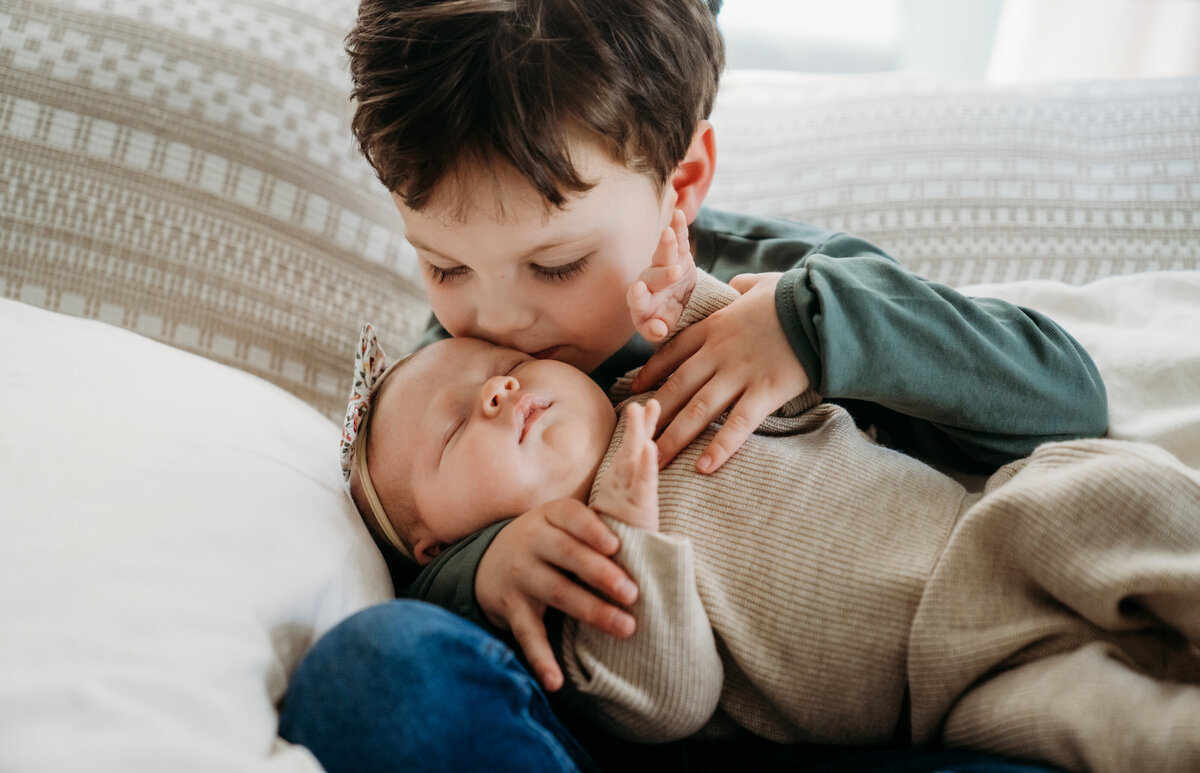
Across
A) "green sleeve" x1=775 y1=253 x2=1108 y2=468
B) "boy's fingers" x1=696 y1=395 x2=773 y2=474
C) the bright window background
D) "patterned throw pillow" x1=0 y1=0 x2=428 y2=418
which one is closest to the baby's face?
"boy's fingers" x1=696 y1=395 x2=773 y2=474

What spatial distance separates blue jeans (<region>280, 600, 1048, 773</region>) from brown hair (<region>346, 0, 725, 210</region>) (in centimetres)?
38

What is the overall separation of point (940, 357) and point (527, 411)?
14.5 inches

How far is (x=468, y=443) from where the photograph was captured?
2.51 ft

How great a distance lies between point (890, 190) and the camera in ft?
4.11

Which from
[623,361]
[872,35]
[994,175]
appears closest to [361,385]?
[623,361]

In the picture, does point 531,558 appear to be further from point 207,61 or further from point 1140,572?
point 207,61

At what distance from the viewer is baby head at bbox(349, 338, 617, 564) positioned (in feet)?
2.52

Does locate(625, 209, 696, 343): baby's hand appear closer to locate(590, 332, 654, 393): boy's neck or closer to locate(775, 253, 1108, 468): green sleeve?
locate(775, 253, 1108, 468): green sleeve

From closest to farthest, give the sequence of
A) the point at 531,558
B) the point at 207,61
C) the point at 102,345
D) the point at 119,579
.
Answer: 1. the point at 119,579
2. the point at 531,558
3. the point at 102,345
4. the point at 207,61

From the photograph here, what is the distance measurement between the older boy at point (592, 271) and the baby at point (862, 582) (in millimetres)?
45

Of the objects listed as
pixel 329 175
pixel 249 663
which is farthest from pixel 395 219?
pixel 249 663

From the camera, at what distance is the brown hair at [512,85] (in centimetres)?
75

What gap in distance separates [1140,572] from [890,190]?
76 cm

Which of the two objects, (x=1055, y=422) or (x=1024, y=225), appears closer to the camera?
(x=1055, y=422)
